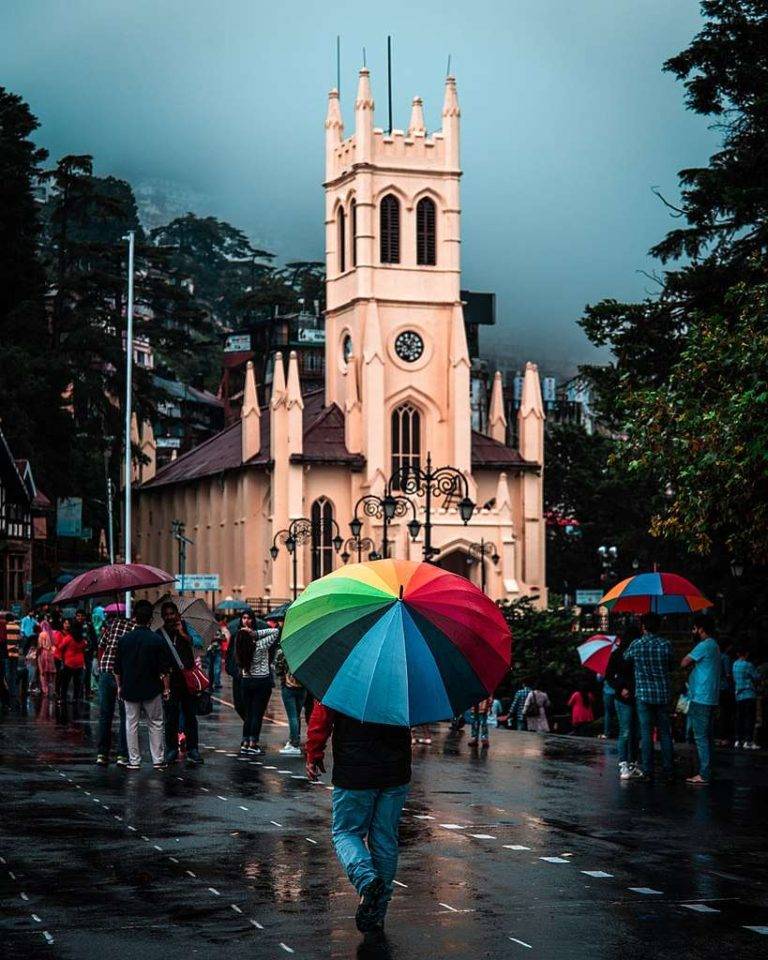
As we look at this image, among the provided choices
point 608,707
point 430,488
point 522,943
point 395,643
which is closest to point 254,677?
point 608,707

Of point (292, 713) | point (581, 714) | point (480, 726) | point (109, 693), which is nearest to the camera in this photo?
point (109, 693)

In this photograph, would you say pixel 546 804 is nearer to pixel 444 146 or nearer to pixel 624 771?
pixel 624 771

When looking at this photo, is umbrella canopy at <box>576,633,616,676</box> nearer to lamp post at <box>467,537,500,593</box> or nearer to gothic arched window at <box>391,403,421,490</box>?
lamp post at <box>467,537,500,593</box>

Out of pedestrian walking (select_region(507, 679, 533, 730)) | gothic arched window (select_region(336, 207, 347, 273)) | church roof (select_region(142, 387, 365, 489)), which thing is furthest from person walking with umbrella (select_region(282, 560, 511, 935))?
gothic arched window (select_region(336, 207, 347, 273))

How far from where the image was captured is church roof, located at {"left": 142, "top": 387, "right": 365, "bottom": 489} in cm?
8588

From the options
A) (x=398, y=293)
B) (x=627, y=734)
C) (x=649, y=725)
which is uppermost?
(x=398, y=293)

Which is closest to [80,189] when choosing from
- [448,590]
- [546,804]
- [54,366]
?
[54,366]

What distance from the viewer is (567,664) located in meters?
38.7

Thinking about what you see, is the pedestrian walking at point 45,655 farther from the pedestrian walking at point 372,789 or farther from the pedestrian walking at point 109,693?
the pedestrian walking at point 372,789

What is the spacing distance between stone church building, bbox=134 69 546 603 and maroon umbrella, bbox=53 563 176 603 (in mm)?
58036

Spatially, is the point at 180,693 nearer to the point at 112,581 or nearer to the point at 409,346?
the point at 112,581

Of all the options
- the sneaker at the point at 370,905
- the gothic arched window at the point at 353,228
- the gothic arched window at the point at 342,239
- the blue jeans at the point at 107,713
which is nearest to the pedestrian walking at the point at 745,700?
the blue jeans at the point at 107,713

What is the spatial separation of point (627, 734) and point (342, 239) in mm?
73511

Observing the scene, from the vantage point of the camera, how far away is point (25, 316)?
66500 mm
